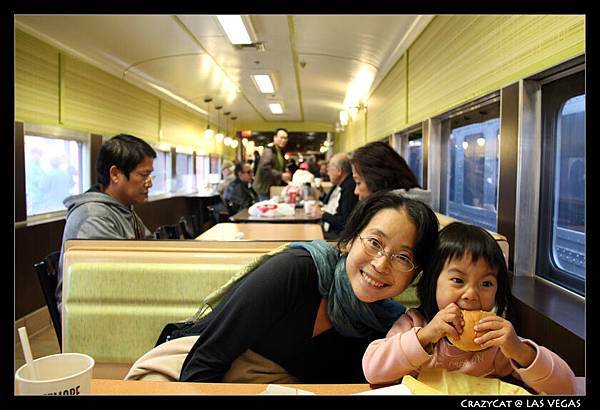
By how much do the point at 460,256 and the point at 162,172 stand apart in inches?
317

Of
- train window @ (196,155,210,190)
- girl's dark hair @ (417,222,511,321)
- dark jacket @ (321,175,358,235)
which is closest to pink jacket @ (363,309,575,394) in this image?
girl's dark hair @ (417,222,511,321)

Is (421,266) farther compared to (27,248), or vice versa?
(27,248)

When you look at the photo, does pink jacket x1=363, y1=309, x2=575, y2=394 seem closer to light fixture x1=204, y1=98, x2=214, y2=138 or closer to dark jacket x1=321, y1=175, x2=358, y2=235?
dark jacket x1=321, y1=175, x2=358, y2=235

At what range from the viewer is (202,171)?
1150 centimetres

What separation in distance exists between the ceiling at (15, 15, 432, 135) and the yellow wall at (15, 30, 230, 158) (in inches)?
5.6

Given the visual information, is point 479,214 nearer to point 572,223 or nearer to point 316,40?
point 572,223

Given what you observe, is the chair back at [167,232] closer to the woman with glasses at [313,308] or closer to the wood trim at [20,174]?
the wood trim at [20,174]

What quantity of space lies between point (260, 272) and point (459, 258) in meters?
0.48

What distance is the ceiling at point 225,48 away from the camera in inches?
160

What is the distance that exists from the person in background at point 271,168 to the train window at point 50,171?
249 centimetres

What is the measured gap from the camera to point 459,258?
97cm

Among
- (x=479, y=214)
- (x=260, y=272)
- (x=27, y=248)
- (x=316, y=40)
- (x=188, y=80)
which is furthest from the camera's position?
(x=188, y=80)

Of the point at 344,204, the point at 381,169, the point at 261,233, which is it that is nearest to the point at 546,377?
the point at 381,169
